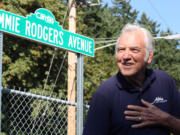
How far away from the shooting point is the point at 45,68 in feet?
54.3

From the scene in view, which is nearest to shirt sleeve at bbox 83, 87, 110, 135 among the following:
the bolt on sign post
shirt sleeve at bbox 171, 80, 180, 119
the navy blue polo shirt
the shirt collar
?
the navy blue polo shirt

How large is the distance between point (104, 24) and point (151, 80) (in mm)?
29772

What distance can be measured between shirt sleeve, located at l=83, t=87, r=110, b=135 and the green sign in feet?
7.23

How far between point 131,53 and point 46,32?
8.23 feet

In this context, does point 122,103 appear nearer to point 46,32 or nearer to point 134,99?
point 134,99

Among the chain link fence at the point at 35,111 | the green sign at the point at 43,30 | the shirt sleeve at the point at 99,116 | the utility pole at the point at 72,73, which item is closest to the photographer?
the shirt sleeve at the point at 99,116

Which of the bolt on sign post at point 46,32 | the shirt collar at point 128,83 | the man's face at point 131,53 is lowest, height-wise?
the shirt collar at point 128,83

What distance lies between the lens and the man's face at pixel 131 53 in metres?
1.78

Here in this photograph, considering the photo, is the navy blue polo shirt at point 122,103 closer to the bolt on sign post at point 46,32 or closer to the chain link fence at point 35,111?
the chain link fence at point 35,111

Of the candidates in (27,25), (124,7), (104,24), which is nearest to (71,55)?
(27,25)

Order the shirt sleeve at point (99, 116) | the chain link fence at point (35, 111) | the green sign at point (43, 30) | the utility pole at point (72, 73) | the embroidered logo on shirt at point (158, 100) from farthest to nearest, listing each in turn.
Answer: the utility pole at point (72, 73) → the chain link fence at point (35, 111) → the green sign at point (43, 30) → the embroidered logo on shirt at point (158, 100) → the shirt sleeve at point (99, 116)

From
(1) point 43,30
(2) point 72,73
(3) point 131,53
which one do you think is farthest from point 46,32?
(2) point 72,73

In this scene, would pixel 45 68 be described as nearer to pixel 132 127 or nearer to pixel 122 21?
pixel 132 127

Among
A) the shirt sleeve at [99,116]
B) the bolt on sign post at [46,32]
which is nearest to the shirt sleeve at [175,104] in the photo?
the shirt sleeve at [99,116]
